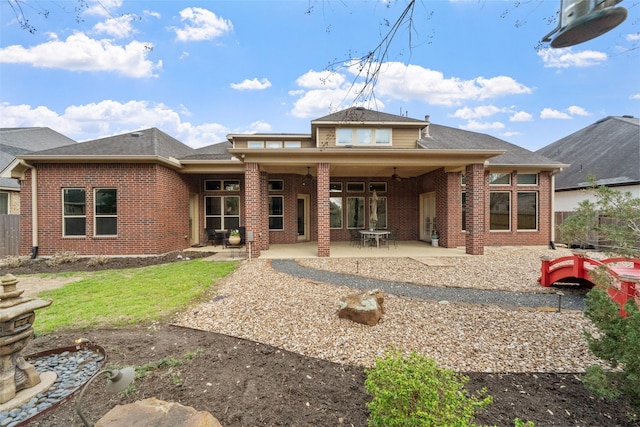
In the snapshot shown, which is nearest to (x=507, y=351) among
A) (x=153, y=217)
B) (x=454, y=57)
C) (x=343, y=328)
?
(x=343, y=328)

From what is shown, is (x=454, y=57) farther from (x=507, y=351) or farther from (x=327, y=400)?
(x=327, y=400)

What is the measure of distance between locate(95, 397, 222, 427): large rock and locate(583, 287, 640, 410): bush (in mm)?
2941

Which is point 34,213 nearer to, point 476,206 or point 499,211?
point 476,206

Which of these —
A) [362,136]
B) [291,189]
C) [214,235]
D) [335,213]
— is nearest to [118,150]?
[214,235]

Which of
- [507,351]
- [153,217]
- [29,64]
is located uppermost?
[29,64]

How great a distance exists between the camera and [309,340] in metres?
3.63

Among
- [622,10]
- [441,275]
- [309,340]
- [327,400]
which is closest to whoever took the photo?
[622,10]

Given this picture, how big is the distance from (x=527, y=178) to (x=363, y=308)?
12377 millimetres

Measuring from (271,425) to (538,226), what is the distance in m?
14.4

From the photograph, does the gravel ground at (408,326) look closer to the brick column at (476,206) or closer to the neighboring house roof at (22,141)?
the brick column at (476,206)

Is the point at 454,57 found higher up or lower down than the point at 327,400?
higher up

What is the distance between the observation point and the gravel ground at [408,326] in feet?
10.7

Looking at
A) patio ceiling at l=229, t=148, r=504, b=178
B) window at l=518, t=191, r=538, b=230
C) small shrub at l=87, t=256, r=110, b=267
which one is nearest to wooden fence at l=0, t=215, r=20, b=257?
small shrub at l=87, t=256, r=110, b=267

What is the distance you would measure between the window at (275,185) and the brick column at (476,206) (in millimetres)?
7849
